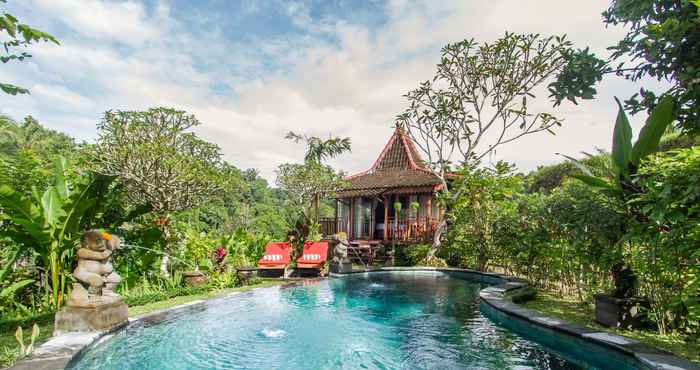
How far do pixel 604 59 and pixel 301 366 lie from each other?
6.78m

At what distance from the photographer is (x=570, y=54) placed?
624cm

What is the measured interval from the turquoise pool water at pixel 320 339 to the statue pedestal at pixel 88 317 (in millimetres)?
269

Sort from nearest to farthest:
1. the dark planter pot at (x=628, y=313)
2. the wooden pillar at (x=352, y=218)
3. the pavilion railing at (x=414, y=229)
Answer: the dark planter pot at (x=628, y=313), the pavilion railing at (x=414, y=229), the wooden pillar at (x=352, y=218)

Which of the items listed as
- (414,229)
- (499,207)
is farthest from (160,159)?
(414,229)

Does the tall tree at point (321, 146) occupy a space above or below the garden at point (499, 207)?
above

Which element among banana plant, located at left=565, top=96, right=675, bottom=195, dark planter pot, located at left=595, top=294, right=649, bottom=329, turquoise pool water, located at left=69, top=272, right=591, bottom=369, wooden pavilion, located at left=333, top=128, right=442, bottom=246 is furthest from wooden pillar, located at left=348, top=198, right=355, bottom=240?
banana plant, located at left=565, top=96, right=675, bottom=195

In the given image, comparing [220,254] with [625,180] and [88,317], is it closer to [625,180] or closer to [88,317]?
[88,317]

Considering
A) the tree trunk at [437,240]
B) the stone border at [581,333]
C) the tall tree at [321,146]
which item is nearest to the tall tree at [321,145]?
the tall tree at [321,146]

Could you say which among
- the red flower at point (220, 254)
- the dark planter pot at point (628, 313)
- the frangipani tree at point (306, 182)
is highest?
the frangipani tree at point (306, 182)

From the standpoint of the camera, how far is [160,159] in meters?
7.56

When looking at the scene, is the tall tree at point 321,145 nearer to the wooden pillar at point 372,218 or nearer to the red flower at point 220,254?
the wooden pillar at point 372,218

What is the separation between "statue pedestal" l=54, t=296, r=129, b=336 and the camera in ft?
15.8

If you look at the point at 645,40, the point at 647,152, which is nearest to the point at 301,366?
the point at 647,152

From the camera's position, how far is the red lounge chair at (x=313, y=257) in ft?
39.5
